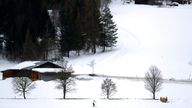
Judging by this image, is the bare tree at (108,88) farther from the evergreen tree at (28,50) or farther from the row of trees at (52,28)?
the evergreen tree at (28,50)

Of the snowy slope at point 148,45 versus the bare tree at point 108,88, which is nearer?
the bare tree at point 108,88

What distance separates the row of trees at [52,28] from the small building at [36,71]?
11.0m

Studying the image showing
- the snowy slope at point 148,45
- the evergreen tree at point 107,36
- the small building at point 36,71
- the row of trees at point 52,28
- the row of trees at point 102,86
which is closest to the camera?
the row of trees at point 102,86

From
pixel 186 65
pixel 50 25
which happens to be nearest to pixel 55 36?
pixel 50 25

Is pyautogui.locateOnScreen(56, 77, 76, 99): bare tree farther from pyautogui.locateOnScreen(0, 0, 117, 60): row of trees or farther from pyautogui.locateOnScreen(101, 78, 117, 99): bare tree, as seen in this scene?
pyautogui.locateOnScreen(0, 0, 117, 60): row of trees

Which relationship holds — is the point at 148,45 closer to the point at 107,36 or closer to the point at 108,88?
the point at 107,36

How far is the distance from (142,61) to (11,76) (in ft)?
63.7

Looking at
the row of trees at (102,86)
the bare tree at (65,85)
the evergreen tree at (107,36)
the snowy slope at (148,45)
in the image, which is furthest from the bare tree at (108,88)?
the evergreen tree at (107,36)

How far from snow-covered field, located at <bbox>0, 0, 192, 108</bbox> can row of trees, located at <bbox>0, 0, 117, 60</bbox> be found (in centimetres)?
306

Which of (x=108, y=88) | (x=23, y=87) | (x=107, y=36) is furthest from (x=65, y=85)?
(x=107, y=36)

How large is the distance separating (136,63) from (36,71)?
1550 cm

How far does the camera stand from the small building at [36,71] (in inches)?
2177

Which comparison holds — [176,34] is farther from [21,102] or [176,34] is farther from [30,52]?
[21,102]

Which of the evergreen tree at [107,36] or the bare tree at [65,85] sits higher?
the evergreen tree at [107,36]
